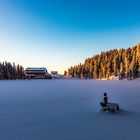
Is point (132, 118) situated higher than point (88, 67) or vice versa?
point (88, 67)

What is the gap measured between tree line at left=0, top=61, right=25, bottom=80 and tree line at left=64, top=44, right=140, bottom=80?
177 ft

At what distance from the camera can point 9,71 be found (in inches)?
5856

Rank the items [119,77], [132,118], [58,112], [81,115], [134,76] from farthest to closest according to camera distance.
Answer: [119,77] < [134,76] < [58,112] < [81,115] < [132,118]

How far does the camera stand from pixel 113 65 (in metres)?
152

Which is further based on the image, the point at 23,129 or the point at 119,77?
the point at 119,77

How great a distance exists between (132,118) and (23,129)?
22.9ft

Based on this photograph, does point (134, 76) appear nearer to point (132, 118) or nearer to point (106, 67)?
point (106, 67)

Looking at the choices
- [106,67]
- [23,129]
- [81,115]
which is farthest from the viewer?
[106,67]

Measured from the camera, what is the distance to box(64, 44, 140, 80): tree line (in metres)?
123

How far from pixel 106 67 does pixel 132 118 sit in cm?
Answer: 14375

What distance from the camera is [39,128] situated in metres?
12.1

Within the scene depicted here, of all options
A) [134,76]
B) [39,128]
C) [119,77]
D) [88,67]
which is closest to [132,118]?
[39,128]

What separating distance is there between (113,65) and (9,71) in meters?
67.8

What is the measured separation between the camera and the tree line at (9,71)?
144m
